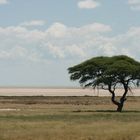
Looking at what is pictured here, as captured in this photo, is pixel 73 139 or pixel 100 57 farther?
pixel 100 57

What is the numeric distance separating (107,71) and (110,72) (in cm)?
74

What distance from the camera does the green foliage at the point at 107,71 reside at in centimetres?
7600

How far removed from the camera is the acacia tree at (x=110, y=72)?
76000 millimetres

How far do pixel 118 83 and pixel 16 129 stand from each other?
136 ft

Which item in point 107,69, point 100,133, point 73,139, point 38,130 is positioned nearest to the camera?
point 73,139

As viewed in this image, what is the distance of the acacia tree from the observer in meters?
76.0

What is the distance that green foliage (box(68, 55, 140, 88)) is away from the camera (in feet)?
249

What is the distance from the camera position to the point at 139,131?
115ft

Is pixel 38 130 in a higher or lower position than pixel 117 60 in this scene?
lower

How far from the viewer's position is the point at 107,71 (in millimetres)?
76562

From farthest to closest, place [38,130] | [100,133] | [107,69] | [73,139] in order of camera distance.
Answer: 1. [107,69]
2. [38,130]
3. [100,133]
4. [73,139]

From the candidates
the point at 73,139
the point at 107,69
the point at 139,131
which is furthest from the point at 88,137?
the point at 107,69

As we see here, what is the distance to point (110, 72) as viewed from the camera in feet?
249

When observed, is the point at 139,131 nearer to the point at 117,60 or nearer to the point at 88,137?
the point at 88,137
